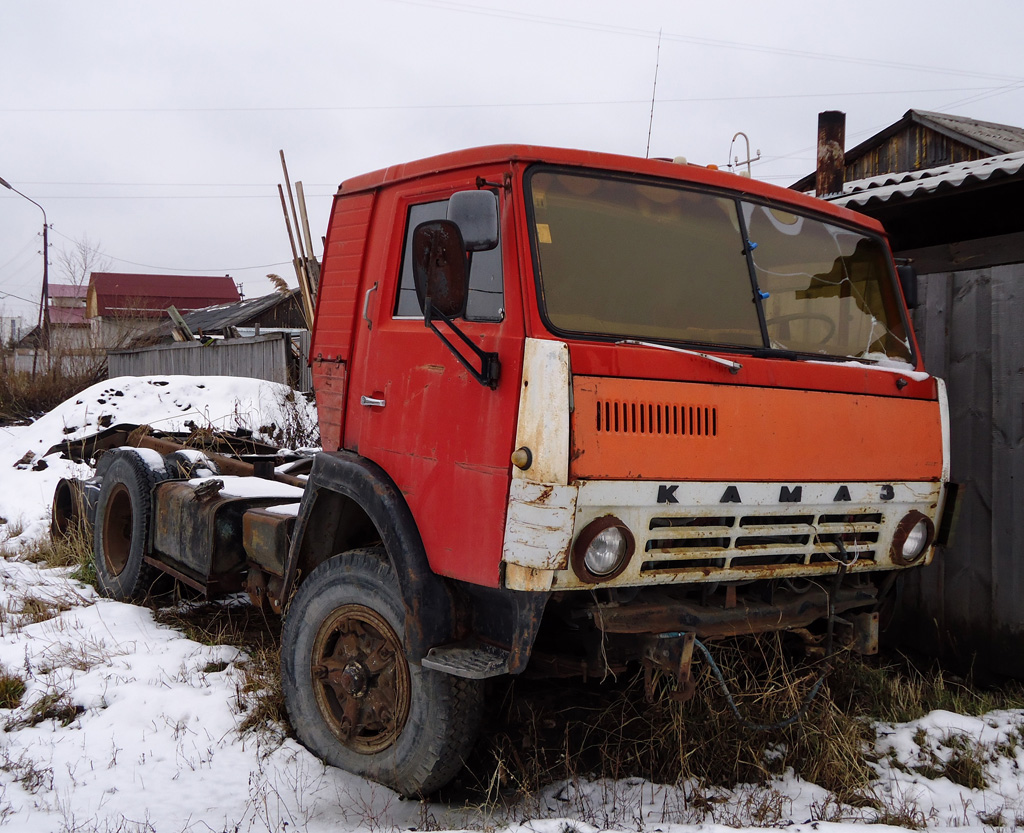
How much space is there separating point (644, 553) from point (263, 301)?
34.5m

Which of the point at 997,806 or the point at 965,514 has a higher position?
the point at 965,514

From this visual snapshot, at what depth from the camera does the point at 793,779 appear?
3.42 m

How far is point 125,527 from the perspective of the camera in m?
6.12

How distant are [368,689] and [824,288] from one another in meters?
2.59

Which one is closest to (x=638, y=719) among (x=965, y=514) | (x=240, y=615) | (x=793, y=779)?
(x=793, y=779)

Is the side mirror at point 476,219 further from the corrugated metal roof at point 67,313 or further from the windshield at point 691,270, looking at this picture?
the corrugated metal roof at point 67,313

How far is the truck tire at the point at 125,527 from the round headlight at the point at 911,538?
444 centimetres

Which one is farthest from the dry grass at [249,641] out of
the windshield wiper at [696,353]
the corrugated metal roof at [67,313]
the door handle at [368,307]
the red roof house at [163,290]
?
the corrugated metal roof at [67,313]

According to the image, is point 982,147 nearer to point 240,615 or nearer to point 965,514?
point 965,514

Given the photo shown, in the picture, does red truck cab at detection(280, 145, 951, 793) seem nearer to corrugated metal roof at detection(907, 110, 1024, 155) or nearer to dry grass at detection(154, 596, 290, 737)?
dry grass at detection(154, 596, 290, 737)

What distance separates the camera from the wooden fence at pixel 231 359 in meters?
13.4

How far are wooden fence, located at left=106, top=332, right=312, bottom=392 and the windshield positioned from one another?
30.1ft

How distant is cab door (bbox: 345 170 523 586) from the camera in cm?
279

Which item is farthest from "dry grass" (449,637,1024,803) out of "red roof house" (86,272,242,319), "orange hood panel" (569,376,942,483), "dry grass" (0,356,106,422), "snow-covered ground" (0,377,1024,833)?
"red roof house" (86,272,242,319)
